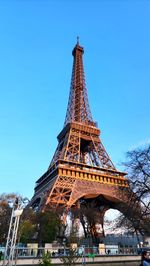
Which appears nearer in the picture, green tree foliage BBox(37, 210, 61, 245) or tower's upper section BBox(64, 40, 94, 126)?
green tree foliage BBox(37, 210, 61, 245)

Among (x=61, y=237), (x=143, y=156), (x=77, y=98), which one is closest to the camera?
(x=143, y=156)

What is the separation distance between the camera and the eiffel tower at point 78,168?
113 feet

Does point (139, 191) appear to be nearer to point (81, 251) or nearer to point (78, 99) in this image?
point (81, 251)

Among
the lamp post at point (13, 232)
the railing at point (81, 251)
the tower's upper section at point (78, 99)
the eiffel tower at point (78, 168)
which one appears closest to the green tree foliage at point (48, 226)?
the eiffel tower at point (78, 168)

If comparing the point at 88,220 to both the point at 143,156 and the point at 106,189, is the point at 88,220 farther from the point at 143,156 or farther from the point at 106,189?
the point at 143,156

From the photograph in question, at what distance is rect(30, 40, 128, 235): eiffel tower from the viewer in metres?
34.6

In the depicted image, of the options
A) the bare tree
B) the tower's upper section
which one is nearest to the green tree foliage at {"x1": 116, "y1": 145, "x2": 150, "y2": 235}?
the bare tree

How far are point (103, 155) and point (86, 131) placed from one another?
19.0 feet

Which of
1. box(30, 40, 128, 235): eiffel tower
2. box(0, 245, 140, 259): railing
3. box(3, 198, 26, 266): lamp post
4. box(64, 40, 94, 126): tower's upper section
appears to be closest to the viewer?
box(3, 198, 26, 266): lamp post

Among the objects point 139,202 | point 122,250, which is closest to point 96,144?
point 122,250

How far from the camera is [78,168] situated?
3991cm

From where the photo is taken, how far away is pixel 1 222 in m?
31.9

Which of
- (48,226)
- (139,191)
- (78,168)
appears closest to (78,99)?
(78,168)

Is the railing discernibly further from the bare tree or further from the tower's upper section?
the tower's upper section
